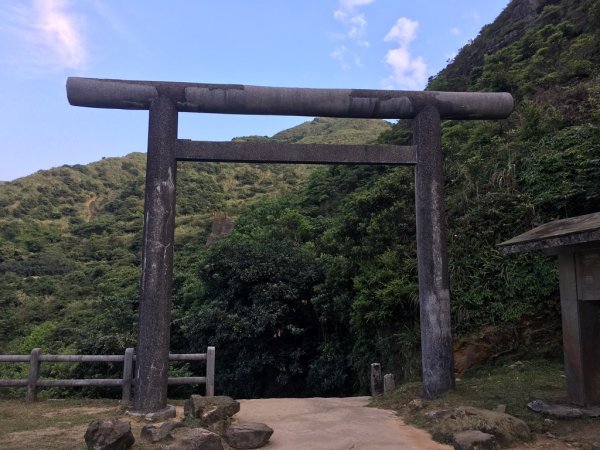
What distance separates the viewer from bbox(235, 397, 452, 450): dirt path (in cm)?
568

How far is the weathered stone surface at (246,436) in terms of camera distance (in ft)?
18.1

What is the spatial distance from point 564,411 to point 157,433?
4.88 meters

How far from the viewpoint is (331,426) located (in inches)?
263

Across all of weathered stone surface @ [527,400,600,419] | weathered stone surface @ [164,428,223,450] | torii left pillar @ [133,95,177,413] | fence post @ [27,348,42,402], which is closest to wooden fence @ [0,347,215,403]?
fence post @ [27,348,42,402]

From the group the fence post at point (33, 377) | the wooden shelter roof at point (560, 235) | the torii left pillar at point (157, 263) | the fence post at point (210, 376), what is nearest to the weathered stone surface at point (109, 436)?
the torii left pillar at point (157, 263)

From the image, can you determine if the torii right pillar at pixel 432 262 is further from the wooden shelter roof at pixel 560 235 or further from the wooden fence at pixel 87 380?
the wooden fence at pixel 87 380

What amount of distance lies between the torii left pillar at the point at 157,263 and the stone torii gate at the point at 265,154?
1cm

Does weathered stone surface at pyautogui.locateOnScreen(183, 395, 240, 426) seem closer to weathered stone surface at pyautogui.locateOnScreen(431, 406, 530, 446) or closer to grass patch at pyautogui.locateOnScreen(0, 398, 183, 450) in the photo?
grass patch at pyautogui.locateOnScreen(0, 398, 183, 450)

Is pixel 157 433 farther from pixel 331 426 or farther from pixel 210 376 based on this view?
pixel 210 376

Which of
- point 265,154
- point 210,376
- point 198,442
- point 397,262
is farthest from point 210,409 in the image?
point 397,262

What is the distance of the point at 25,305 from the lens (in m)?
27.2

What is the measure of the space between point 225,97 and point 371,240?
6.21 metres

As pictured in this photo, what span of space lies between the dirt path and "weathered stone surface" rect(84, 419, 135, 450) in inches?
62.8

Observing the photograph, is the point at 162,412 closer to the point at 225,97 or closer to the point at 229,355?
the point at 225,97
